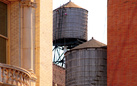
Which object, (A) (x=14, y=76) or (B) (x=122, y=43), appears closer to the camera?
(A) (x=14, y=76)

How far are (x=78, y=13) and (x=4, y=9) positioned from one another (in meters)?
57.2

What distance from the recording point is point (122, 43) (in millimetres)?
54156

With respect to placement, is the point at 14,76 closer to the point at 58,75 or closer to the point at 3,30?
the point at 3,30

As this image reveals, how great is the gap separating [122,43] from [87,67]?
853cm

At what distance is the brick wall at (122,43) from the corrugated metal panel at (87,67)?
5.46 meters

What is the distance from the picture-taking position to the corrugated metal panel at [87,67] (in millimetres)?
60719

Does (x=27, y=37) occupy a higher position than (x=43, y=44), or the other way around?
(x=27, y=37)

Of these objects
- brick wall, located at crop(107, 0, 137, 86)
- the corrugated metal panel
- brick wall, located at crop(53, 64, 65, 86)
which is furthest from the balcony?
brick wall, located at crop(53, 64, 65, 86)

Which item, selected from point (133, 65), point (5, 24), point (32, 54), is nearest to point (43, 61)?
point (32, 54)

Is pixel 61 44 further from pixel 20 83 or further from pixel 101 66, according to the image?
pixel 20 83

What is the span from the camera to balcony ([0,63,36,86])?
20.3 metres

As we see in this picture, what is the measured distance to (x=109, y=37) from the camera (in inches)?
2190

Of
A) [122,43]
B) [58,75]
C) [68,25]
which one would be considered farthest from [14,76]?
[68,25]

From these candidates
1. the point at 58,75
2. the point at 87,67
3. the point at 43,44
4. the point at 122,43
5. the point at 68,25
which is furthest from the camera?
the point at 68,25
